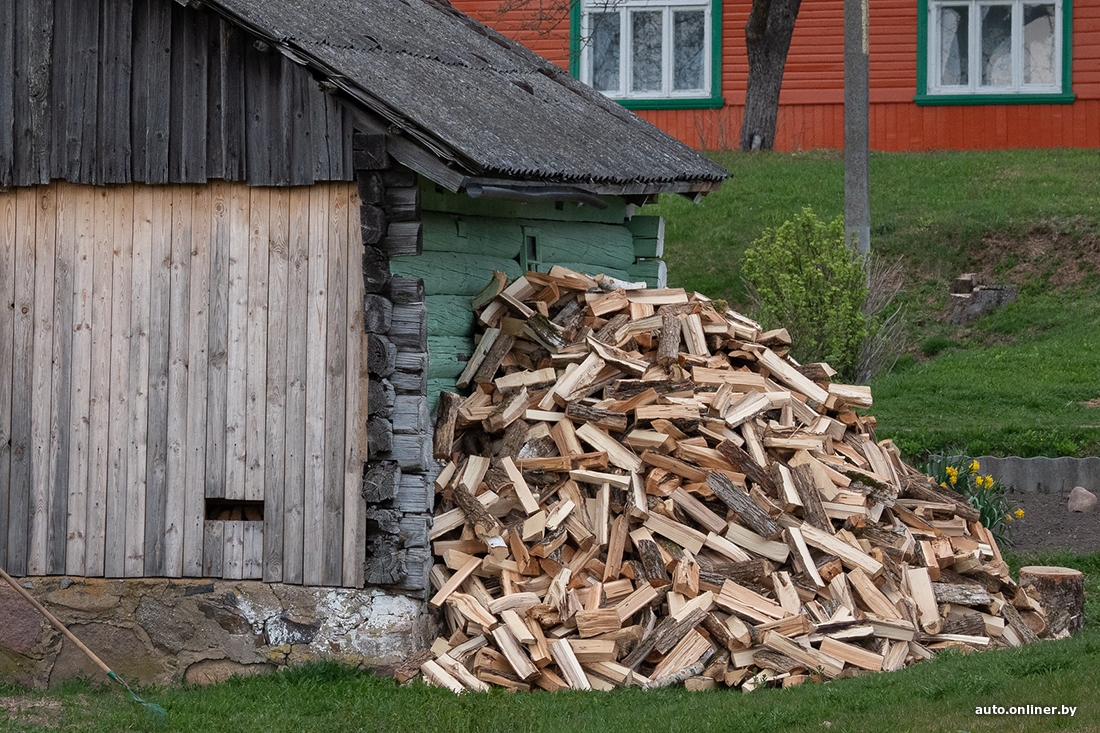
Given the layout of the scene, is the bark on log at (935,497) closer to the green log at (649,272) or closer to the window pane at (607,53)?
the green log at (649,272)

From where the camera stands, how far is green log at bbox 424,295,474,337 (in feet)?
27.5

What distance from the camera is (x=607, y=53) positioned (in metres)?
25.7

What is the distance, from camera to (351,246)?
7855 mm

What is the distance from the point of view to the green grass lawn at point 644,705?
643cm

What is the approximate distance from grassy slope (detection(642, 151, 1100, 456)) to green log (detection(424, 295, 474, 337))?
5.48 m

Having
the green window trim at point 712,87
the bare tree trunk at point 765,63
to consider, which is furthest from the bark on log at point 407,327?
the green window trim at point 712,87

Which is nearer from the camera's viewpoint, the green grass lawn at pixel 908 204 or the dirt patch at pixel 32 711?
the dirt patch at pixel 32 711

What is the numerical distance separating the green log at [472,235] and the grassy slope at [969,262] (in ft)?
16.8

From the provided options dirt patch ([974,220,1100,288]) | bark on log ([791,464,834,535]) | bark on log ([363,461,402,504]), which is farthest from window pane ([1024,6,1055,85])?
bark on log ([363,461,402,504])

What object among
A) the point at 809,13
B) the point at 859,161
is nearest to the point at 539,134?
the point at 859,161

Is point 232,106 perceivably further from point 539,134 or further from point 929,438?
point 929,438

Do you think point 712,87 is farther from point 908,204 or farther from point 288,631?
point 288,631

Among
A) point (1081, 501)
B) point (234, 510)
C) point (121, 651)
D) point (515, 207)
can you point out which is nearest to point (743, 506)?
point (515, 207)

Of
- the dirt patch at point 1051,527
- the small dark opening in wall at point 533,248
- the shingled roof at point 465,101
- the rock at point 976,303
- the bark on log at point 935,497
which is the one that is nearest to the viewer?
the shingled roof at point 465,101
